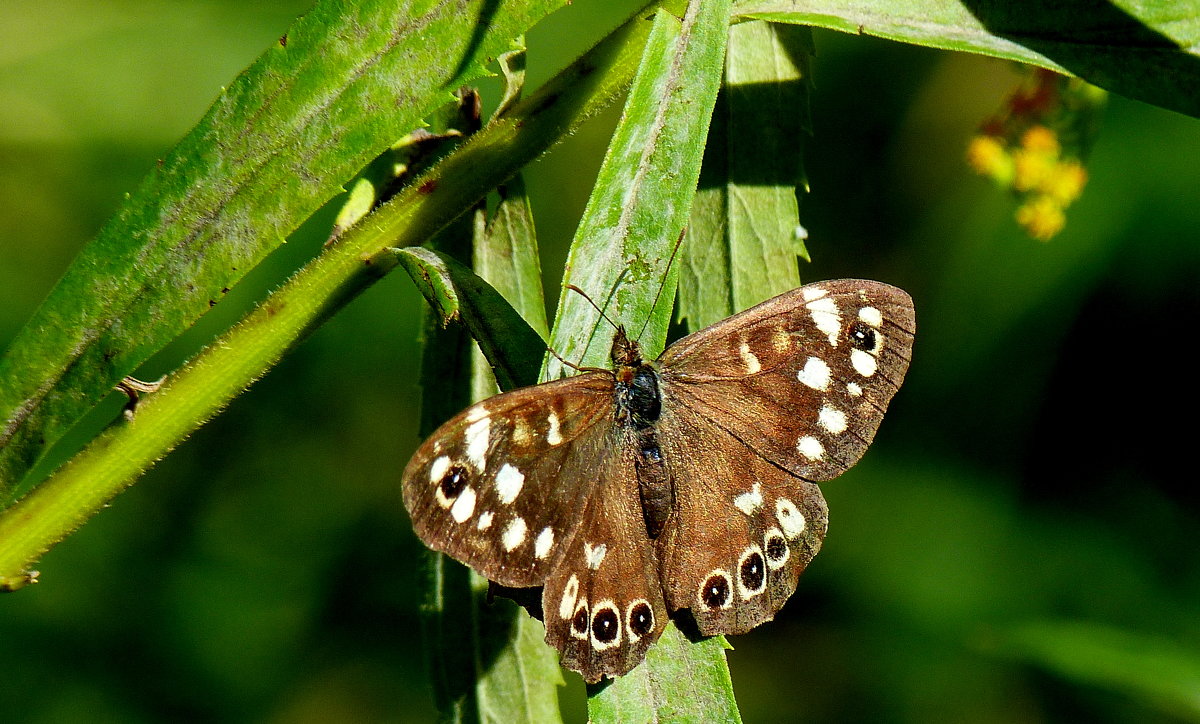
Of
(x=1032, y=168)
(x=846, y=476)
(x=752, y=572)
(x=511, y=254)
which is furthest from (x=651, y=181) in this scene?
(x=846, y=476)

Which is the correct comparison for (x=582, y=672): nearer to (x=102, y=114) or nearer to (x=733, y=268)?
(x=733, y=268)

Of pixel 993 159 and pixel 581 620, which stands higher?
pixel 993 159

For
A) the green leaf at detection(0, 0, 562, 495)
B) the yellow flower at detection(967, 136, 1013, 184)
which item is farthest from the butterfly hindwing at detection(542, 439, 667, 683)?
the yellow flower at detection(967, 136, 1013, 184)

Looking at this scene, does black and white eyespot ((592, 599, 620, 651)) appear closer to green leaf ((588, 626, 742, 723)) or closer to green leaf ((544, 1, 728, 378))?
green leaf ((588, 626, 742, 723))

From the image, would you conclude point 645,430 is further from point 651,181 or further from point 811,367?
point 651,181

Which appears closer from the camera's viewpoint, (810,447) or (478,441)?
(478,441)

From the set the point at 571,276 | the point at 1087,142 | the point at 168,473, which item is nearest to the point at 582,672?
the point at 571,276
